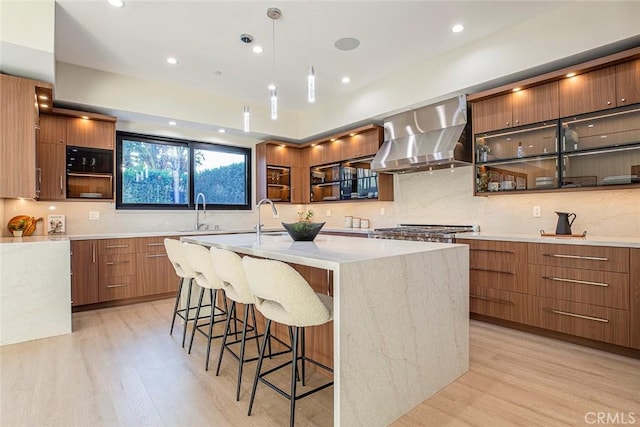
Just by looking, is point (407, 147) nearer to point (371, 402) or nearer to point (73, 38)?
point (371, 402)

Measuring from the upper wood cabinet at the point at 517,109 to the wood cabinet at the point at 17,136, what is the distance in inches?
181

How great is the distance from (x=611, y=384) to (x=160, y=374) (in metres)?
3.06

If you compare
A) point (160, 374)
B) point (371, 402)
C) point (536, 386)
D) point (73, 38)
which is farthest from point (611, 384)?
point (73, 38)

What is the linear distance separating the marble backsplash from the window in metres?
0.20

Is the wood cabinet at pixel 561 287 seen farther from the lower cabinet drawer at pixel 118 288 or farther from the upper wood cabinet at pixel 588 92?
the lower cabinet drawer at pixel 118 288

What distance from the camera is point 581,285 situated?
279 cm

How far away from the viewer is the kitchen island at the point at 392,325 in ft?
5.23

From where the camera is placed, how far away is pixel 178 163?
5.32 metres

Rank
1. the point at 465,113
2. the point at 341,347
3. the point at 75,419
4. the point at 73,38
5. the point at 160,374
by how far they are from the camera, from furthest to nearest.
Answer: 1. the point at 465,113
2. the point at 73,38
3. the point at 160,374
4. the point at 75,419
5. the point at 341,347

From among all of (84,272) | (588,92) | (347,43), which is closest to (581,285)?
(588,92)

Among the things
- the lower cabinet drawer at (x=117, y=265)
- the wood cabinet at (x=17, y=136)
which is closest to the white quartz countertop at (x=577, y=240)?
the lower cabinet drawer at (x=117, y=265)

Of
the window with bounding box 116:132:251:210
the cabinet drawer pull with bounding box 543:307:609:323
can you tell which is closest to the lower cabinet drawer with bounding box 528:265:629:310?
the cabinet drawer pull with bounding box 543:307:609:323

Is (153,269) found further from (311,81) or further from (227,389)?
(311,81)

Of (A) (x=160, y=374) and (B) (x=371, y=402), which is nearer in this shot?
(B) (x=371, y=402)
